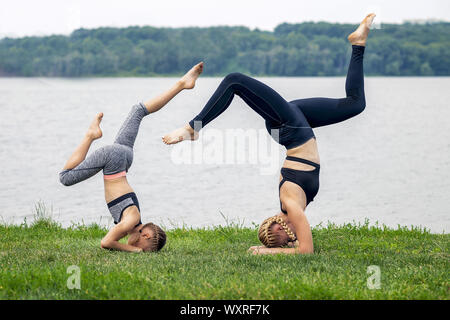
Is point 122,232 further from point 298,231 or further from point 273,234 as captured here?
point 298,231

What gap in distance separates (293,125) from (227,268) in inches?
78.3

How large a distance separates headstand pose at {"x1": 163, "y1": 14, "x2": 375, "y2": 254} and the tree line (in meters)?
26.6

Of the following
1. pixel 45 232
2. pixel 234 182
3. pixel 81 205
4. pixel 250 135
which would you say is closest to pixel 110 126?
pixel 250 135

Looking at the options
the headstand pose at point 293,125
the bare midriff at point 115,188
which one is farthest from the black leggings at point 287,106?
the bare midriff at point 115,188

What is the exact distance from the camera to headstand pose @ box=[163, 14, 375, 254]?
23.5 ft

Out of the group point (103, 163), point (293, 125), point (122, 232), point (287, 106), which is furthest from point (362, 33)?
point (122, 232)

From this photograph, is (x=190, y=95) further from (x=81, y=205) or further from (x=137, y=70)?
(x=81, y=205)

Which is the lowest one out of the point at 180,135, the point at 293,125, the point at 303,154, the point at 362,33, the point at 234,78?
the point at 303,154

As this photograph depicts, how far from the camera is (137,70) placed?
55.6 m

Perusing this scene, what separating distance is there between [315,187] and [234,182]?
582 inches

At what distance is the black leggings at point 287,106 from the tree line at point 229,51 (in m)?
26.6

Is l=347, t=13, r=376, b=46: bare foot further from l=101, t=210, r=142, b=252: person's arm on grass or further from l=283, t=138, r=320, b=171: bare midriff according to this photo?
l=101, t=210, r=142, b=252: person's arm on grass

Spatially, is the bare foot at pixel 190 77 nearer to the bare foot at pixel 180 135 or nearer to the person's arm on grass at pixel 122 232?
the bare foot at pixel 180 135

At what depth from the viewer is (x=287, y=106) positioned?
289 inches
